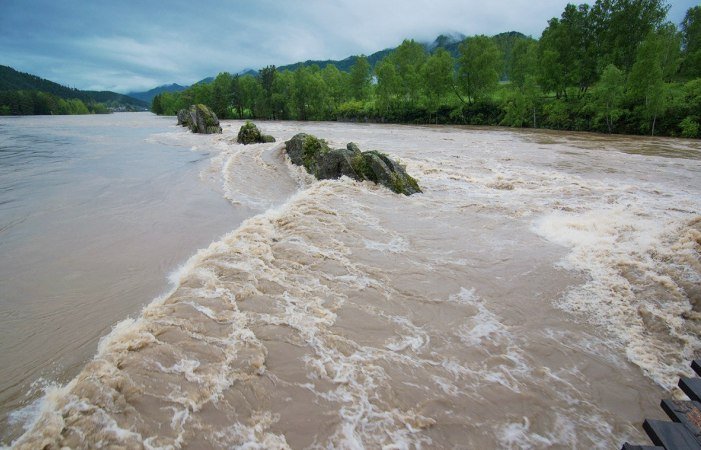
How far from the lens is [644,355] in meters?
4.81

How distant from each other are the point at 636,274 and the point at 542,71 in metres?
56.2

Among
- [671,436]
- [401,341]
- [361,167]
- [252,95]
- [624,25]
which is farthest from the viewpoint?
[252,95]

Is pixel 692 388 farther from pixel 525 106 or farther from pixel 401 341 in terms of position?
pixel 525 106

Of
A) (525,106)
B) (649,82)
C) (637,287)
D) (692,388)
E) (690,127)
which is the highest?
(649,82)

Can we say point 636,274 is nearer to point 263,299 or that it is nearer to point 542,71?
point 263,299

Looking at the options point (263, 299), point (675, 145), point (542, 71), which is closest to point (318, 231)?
point (263, 299)

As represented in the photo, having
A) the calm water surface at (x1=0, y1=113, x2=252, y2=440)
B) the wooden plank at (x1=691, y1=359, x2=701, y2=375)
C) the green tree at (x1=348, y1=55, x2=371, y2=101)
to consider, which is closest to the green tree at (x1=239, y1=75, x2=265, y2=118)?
the green tree at (x1=348, y1=55, x2=371, y2=101)

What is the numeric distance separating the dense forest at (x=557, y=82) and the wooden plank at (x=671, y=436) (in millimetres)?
43991

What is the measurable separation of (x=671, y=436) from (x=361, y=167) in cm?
1401

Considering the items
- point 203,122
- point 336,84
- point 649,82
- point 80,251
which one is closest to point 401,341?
point 80,251

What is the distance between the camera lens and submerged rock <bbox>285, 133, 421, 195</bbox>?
48.9ft

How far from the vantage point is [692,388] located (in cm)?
329

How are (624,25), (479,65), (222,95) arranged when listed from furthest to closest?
(222,95) → (479,65) → (624,25)

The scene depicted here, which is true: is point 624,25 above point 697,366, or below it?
above
